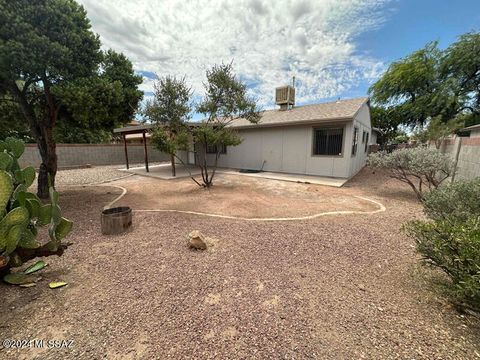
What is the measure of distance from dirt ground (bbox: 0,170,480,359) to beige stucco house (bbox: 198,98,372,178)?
5838 millimetres

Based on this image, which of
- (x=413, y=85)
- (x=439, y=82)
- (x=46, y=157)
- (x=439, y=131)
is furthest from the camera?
(x=413, y=85)


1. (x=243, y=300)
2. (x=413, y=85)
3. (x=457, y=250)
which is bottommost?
(x=243, y=300)

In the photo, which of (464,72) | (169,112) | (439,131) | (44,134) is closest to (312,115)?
(169,112)

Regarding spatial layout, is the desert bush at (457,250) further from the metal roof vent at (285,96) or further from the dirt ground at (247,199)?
the metal roof vent at (285,96)

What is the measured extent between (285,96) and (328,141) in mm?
4437

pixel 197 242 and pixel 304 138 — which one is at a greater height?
pixel 304 138

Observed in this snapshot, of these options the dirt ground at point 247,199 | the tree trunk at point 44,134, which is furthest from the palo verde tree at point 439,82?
the tree trunk at point 44,134

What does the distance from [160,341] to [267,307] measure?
3.37 ft

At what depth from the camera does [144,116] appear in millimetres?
6766

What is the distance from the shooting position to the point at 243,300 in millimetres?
2230

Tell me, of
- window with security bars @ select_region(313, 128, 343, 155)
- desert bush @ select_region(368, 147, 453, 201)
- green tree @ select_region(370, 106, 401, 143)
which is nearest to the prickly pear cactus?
desert bush @ select_region(368, 147, 453, 201)

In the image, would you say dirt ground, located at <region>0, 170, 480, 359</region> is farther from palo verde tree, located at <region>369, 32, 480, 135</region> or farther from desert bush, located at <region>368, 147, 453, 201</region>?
palo verde tree, located at <region>369, 32, 480, 135</region>

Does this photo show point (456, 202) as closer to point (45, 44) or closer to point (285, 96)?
point (45, 44)

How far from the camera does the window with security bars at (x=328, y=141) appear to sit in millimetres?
9312
